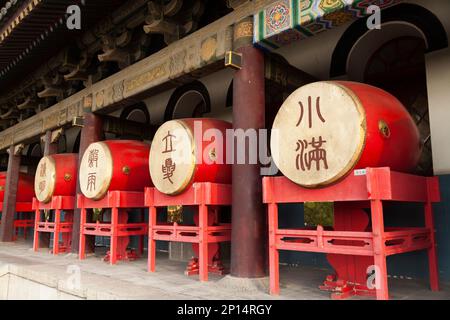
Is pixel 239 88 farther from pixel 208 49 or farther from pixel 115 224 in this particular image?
pixel 115 224

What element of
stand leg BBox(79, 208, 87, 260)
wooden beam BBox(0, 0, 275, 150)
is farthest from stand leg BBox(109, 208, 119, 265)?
wooden beam BBox(0, 0, 275, 150)

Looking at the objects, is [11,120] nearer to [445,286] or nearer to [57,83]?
[57,83]

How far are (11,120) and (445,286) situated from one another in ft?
36.5

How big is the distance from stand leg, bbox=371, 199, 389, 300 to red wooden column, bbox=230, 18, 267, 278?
1.28 meters

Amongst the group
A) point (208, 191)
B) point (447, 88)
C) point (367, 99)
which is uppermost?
point (447, 88)

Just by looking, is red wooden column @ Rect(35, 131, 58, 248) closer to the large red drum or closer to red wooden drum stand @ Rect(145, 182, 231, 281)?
red wooden drum stand @ Rect(145, 182, 231, 281)

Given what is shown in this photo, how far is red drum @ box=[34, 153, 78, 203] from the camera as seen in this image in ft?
23.7

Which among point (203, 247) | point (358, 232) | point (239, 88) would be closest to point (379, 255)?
point (358, 232)

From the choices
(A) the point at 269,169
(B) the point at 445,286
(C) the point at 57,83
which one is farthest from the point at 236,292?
(C) the point at 57,83

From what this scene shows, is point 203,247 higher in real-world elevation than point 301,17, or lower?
lower

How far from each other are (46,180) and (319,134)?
591 cm

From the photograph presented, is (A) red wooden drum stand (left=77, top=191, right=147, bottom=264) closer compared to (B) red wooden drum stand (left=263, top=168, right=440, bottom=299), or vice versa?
(B) red wooden drum stand (left=263, top=168, right=440, bottom=299)

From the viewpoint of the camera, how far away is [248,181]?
13.1ft

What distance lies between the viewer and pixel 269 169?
4645mm
